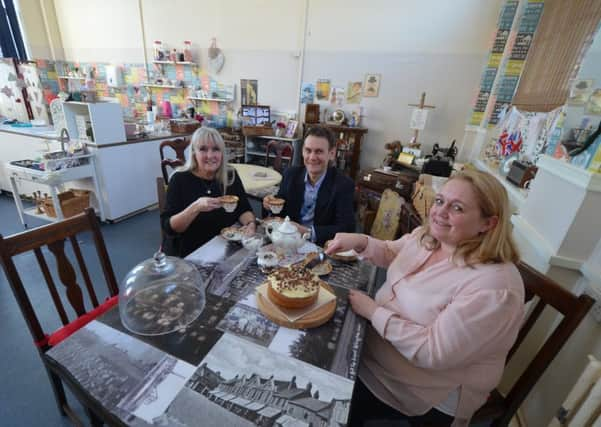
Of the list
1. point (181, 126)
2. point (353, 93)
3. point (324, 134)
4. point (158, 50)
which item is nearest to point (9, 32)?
point (158, 50)

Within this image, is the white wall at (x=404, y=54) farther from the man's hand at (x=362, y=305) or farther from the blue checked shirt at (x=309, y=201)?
the man's hand at (x=362, y=305)

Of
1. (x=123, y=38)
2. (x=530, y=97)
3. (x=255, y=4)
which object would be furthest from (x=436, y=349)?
(x=123, y=38)

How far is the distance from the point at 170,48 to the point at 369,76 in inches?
146

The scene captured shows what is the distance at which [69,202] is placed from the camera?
121 inches

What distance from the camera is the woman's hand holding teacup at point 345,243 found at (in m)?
1.33

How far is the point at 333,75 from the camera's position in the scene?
430 centimetres

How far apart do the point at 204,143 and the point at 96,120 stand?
6.84 feet

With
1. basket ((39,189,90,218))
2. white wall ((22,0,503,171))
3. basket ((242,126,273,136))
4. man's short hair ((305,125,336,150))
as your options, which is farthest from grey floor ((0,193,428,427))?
white wall ((22,0,503,171))

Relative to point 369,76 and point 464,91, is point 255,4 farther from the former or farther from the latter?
point 464,91

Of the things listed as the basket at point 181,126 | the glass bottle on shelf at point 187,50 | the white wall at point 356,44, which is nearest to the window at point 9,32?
the white wall at point 356,44

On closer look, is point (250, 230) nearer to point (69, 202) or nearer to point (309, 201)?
point (309, 201)

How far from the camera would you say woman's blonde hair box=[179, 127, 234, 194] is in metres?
1.71

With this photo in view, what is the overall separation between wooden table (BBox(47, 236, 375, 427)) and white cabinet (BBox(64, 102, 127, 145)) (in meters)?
2.85

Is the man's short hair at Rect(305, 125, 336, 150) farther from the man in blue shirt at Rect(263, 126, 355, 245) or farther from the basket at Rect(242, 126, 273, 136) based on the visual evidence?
the basket at Rect(242, 126, 273, 136)
